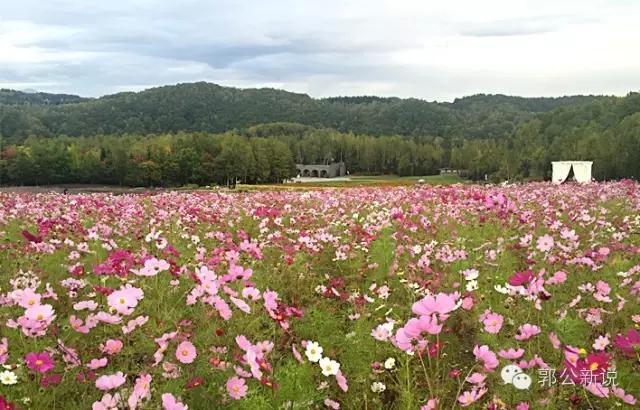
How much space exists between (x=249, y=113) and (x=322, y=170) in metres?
73.6

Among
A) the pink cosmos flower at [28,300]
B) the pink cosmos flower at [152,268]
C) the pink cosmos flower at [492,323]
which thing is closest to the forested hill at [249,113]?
the pink cosmos flower at [152,268]

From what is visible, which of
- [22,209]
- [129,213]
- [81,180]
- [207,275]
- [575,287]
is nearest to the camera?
[207,275]

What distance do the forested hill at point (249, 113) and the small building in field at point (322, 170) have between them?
48384mm

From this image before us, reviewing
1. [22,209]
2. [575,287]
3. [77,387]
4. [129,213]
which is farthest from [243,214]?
[77,387]

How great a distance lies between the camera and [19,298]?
7.34ft

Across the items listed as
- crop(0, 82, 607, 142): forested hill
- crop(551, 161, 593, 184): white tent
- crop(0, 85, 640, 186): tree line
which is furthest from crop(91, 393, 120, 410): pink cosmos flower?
crop(0, 82, 607, 142): forested hill

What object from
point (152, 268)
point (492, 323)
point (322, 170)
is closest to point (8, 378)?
point (152, 268)

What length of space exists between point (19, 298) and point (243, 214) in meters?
6.10

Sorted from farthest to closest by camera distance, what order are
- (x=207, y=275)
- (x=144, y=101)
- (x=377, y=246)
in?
(x=144, y=101), (x=377, y=246), (x=207, y=275)

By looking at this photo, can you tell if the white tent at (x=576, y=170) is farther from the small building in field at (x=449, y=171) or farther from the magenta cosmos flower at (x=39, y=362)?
the small building in field at (x=449, y=171)

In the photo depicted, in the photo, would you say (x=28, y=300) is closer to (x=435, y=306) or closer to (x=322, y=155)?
(x=435, y=306)

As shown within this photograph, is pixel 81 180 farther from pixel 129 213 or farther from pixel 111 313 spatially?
pixel 111 313

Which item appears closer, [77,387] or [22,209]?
[77,387]

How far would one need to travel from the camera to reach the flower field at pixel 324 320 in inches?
82.3
